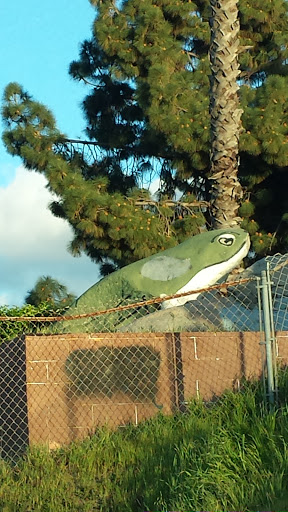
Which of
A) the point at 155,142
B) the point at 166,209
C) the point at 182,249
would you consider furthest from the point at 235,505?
the point at 155,142

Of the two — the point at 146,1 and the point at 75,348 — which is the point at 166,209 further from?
the point at 75,348

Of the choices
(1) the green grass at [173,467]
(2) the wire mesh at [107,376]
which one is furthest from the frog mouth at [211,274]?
(1) the green grass at [173,467]

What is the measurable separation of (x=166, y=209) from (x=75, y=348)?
6.07m

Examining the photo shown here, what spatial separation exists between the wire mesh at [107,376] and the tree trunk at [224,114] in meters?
4.57

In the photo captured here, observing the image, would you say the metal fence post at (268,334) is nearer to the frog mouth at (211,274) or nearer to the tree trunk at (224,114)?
the frog mouth at (211,274)

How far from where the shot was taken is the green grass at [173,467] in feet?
14.3

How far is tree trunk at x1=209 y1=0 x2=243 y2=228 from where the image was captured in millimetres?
10297

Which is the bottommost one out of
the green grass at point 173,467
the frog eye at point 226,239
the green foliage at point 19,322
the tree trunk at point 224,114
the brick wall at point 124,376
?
the green grass at point 173,467

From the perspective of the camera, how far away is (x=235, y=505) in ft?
13.9

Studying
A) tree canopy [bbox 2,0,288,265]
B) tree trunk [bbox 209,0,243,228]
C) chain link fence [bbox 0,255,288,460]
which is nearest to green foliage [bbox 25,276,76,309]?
tree canopy [bbox 2,0,288,265]

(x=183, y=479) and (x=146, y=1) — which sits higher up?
(x=146, y=1)

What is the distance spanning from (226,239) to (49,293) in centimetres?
455

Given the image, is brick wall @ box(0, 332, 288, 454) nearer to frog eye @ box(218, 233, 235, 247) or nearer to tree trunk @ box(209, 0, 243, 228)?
frog eye @ box(218, 233, 235, 247)

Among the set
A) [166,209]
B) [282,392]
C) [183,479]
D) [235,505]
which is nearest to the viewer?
[235,505]
